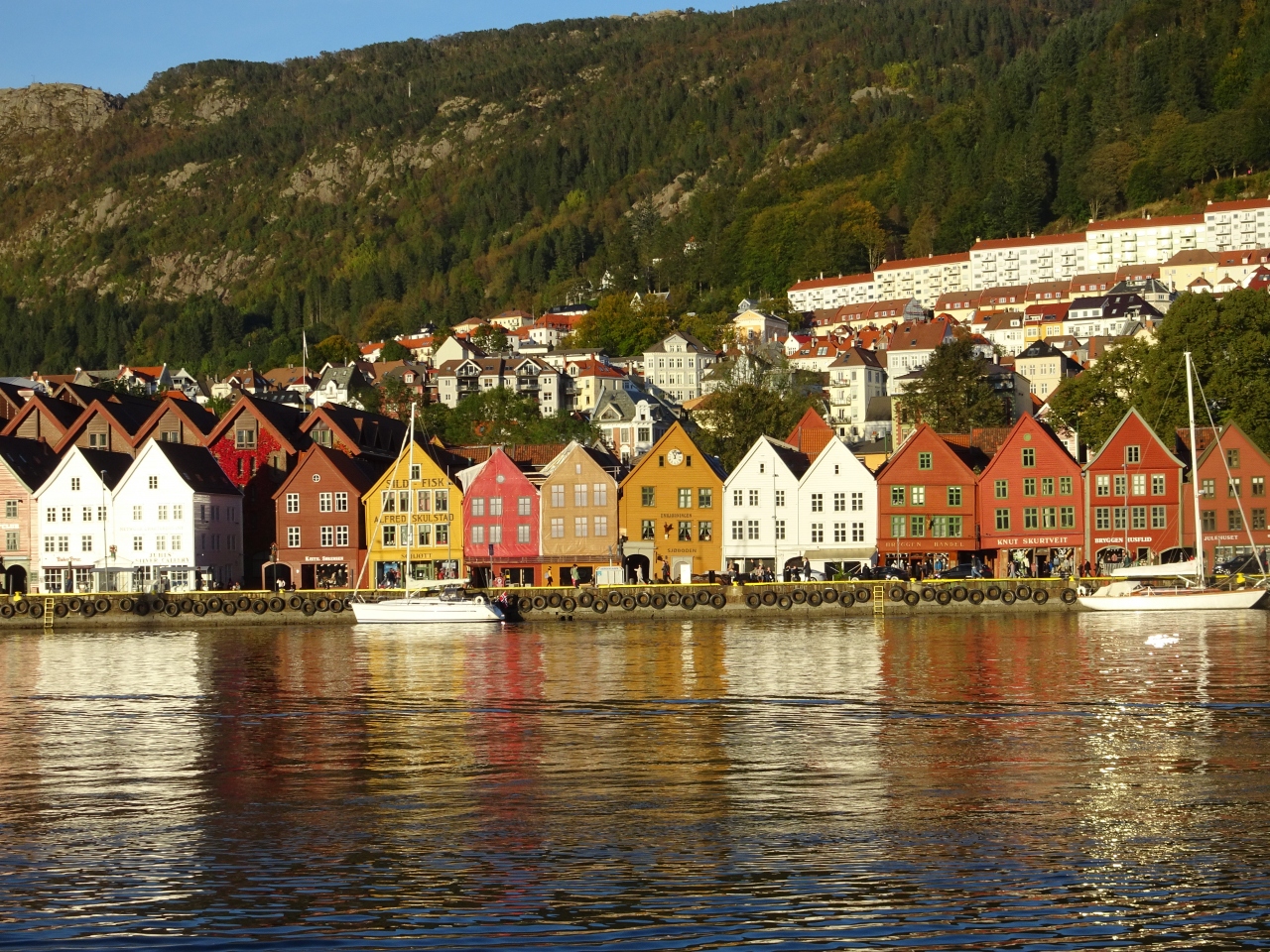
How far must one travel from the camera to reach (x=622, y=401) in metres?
184

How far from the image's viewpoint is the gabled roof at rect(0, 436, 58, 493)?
102812 millimetres

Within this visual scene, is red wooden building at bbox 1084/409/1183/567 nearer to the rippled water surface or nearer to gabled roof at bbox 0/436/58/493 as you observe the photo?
the rippled water surface

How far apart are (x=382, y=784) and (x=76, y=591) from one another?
6889 centimetres

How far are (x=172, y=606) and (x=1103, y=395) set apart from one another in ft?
200

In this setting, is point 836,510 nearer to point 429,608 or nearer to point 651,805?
point 429,608

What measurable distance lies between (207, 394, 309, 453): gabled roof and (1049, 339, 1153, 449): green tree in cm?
5094

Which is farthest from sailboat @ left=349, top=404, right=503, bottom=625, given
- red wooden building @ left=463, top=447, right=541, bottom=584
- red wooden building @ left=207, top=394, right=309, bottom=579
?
red wooden building @ left=207, top=394, right=309, bottom=579

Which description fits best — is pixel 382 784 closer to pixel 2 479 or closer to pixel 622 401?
pixel 2 479

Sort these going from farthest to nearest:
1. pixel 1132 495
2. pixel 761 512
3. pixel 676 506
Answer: pixel 676 506 → pixel 761 512 → pixel 1132 495

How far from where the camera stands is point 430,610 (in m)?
81.9

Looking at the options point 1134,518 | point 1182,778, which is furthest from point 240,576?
point 1182,778

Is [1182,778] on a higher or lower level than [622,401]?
lower

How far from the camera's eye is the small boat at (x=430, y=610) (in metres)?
81.9

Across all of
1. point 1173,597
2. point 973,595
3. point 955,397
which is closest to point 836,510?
point 973,595
